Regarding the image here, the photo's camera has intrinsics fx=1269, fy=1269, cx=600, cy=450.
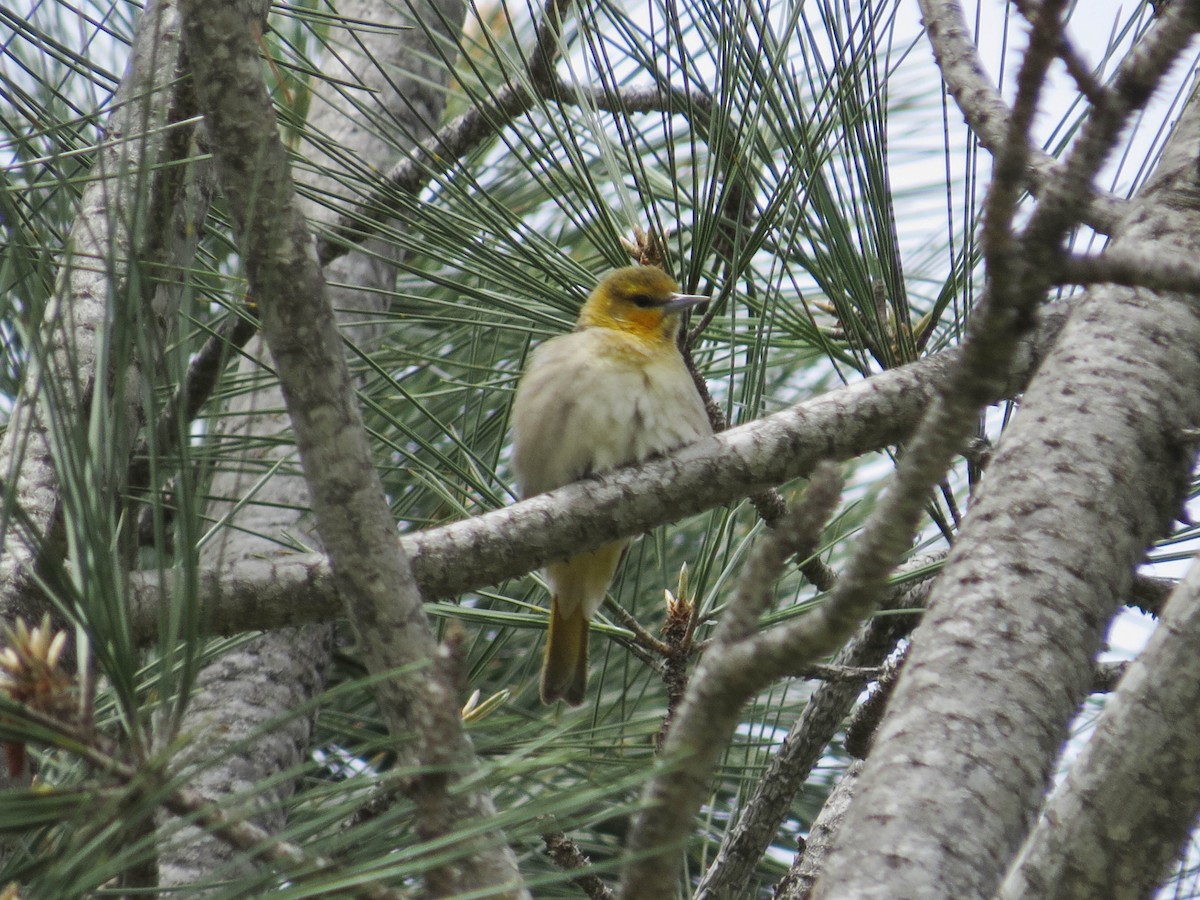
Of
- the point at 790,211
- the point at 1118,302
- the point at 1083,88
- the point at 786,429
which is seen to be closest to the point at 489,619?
the point at 786,429

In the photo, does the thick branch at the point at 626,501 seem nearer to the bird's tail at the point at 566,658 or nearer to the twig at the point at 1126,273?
the bird's tail at the point at 566,658

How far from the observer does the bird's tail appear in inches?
131

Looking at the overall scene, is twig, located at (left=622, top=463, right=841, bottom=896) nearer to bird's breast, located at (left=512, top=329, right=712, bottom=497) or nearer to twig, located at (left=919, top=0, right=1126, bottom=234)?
twig, located at (left=919, top=0, right=1126, bottom=234)

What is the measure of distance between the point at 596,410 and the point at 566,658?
70 cm

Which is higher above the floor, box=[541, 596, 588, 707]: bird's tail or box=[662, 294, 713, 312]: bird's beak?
box=[662, 294, 713, 312]: bird's beak

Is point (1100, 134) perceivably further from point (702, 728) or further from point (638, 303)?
point (638, 303)

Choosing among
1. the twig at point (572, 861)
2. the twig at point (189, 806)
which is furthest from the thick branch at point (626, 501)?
the twig at point (189, 806)

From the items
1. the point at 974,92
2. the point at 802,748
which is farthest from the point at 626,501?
the point at 974,92

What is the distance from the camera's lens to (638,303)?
3.34 m

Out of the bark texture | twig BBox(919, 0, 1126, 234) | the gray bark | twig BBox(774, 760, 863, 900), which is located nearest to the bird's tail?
the gray bark

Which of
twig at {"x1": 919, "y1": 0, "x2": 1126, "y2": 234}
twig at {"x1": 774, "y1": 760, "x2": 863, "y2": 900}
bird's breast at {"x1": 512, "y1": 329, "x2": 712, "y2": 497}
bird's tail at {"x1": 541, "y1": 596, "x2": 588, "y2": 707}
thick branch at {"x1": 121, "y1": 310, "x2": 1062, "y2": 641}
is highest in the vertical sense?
twig at {"x1": 919, "y1": 0, "x2": 1126, "y2": 234}

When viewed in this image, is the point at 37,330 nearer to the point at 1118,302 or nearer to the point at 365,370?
the point at 1118,302

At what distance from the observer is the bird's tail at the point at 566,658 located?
10.9ft

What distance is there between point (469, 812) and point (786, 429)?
127 cm
